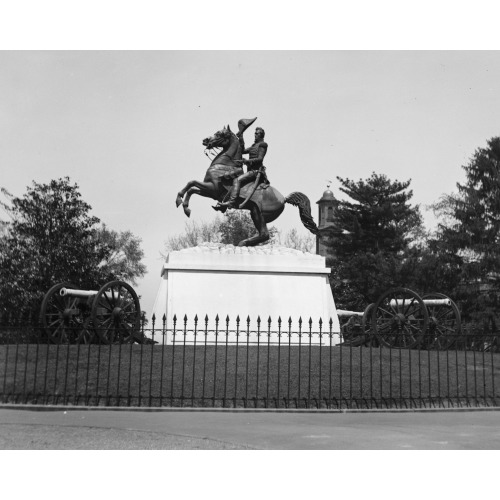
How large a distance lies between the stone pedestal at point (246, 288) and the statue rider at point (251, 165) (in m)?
1.34

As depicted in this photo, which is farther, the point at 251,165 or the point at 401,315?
the point at 251,165

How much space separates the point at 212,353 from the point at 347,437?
615 cm

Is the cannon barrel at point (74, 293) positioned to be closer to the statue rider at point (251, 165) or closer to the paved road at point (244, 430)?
the statue rider at point (251, 165)

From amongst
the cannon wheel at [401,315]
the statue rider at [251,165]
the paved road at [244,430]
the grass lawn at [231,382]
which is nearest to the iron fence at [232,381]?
the grass lawn at [231,382]

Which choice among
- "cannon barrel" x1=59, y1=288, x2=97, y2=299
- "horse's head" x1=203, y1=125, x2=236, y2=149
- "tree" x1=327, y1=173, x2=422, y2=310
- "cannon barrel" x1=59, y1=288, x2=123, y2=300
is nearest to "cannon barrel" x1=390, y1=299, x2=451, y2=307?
"horse's head" x1=203, y1=125, x2=236, y2=149

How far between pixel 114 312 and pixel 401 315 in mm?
6161

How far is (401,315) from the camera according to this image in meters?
15.5

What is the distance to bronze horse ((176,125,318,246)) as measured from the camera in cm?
1781

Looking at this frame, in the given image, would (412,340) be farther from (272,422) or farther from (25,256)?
(25,256)

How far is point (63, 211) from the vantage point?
31.1 m

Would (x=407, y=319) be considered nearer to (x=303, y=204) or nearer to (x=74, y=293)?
(x=303, y=204)

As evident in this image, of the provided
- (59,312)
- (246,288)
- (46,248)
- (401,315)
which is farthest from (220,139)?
(46,248)

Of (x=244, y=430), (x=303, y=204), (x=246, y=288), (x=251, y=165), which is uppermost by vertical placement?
(x=251, y=165)

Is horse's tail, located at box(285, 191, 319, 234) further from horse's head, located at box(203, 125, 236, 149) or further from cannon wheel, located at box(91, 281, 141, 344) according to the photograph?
cannon wheel, located at box(91, 281, 141, 344)
